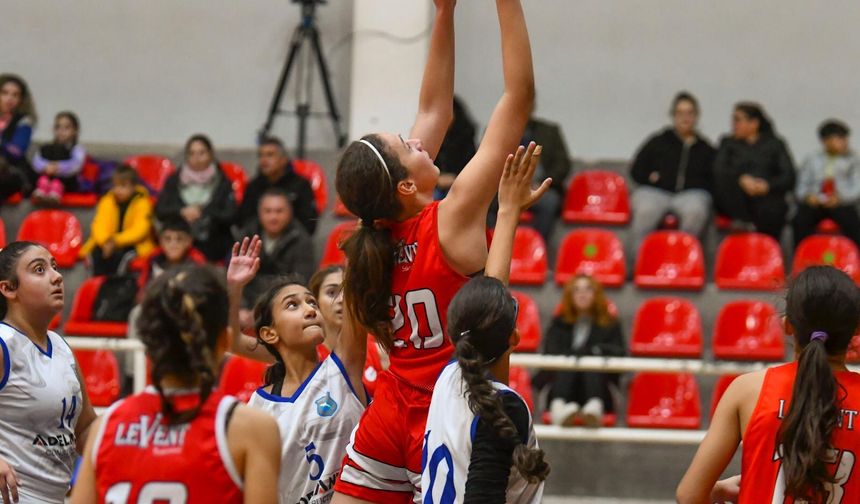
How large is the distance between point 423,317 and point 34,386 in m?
1.33

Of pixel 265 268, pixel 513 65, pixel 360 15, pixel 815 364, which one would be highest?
pixel 360 15

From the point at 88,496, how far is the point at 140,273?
263 inches

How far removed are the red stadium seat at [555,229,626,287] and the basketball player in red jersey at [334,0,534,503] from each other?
5.83 metres

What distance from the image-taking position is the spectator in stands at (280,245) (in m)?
8.89

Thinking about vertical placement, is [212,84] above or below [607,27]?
below

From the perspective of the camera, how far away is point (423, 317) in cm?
356

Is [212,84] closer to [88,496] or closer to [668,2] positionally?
[668,2]

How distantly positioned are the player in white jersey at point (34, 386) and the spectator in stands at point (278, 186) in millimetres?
5484

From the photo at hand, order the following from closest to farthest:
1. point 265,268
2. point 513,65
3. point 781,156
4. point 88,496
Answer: point 88,496
point 513,65
point 265,268
point 781,156

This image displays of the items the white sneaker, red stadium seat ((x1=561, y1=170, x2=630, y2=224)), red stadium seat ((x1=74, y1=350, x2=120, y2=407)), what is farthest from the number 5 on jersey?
red stadium seat ((x1=561, y1=170, x2=630, y2=224))

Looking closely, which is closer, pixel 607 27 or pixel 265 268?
pixel 265 268

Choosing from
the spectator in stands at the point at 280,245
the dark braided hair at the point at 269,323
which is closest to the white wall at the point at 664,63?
the spectator in stands at the point at 280,245

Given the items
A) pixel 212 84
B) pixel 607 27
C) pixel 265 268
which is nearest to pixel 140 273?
pixel 265 268

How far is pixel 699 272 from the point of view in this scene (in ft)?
31.0
